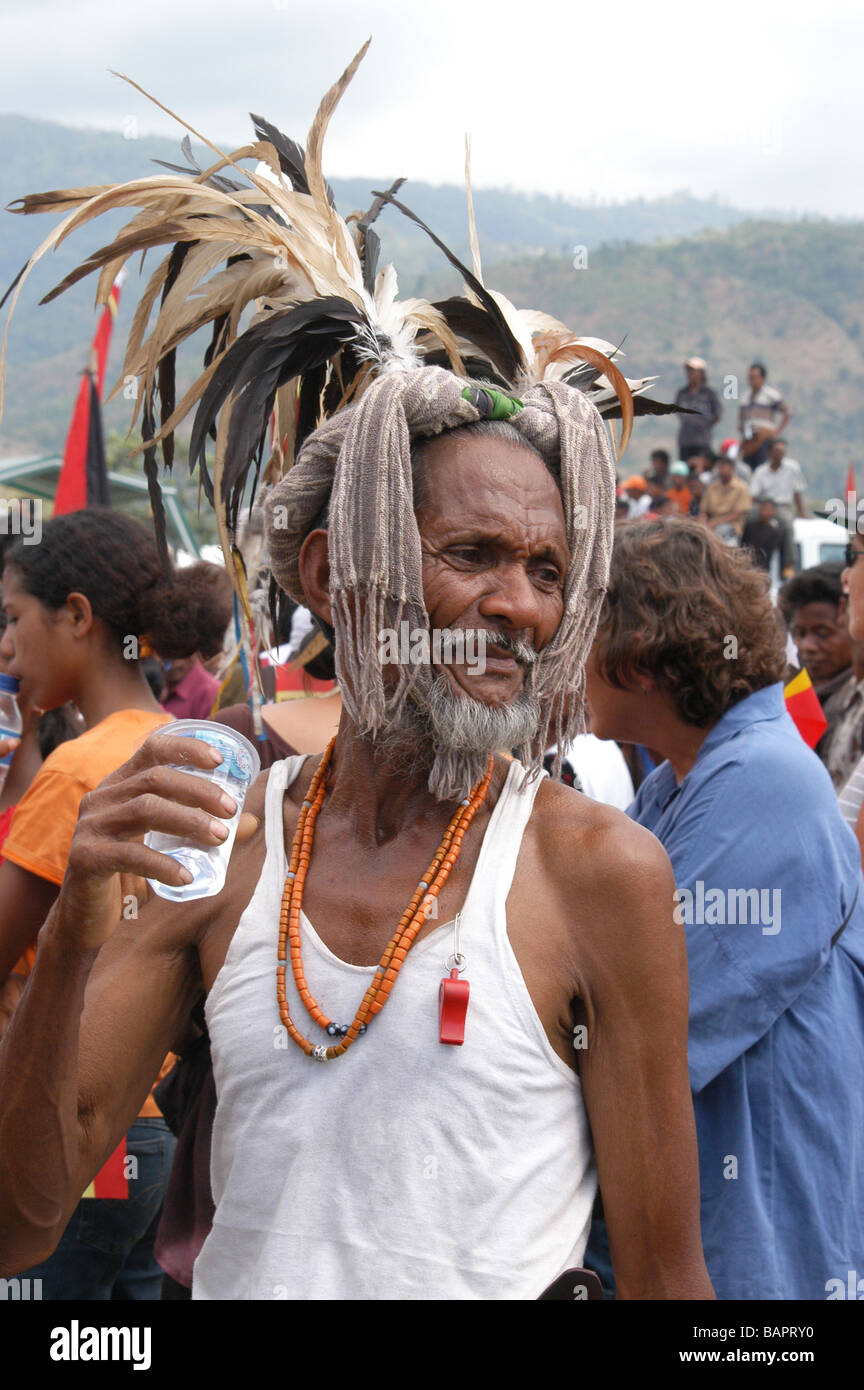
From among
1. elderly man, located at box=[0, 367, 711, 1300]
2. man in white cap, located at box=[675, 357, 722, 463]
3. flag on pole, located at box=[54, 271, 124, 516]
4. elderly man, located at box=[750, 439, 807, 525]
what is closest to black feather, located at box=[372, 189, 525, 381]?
elderly man, located at box=[0, 367, 711, 1300]

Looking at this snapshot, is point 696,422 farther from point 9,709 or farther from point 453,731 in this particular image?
point 453,731

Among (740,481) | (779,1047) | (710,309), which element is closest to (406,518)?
(779,1047)

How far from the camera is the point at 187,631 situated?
3.33m

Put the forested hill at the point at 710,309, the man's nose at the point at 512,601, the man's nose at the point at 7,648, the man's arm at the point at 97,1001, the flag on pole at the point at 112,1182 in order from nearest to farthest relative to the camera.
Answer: the man's arm at the point at 97,1001 < the man's nose at the point at 512,601 < the flag on pole at the point at 112,1182 < the man's nose at the point at 7,648 < the forested hill at the point at 710,309

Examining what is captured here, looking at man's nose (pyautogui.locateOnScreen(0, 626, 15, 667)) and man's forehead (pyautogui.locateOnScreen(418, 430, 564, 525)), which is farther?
man's nose (pyautogui.locateOnScreen(0, 626, 15, 667))

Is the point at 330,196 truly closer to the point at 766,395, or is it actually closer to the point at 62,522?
the point at 62,522

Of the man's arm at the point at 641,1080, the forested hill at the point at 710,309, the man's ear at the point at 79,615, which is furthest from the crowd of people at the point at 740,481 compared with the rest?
the forested hill at the point at 710,309

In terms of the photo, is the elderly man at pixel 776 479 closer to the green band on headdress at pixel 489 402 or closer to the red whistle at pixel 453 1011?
the green band on headdress at pixel 489 402

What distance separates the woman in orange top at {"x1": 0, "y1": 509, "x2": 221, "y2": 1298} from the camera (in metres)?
3.12

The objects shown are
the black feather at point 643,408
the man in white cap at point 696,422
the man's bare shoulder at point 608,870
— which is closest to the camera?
the man's bare shoulder at point 608,870

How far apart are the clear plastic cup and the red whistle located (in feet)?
1.17

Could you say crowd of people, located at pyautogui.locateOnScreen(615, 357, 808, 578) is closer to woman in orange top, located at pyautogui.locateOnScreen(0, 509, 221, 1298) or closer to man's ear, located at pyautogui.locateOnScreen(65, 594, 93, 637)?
woman in orange top, located at pyautogui.locateOnScreen(0, 509, 221, 1298)

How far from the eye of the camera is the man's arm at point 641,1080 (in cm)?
170
